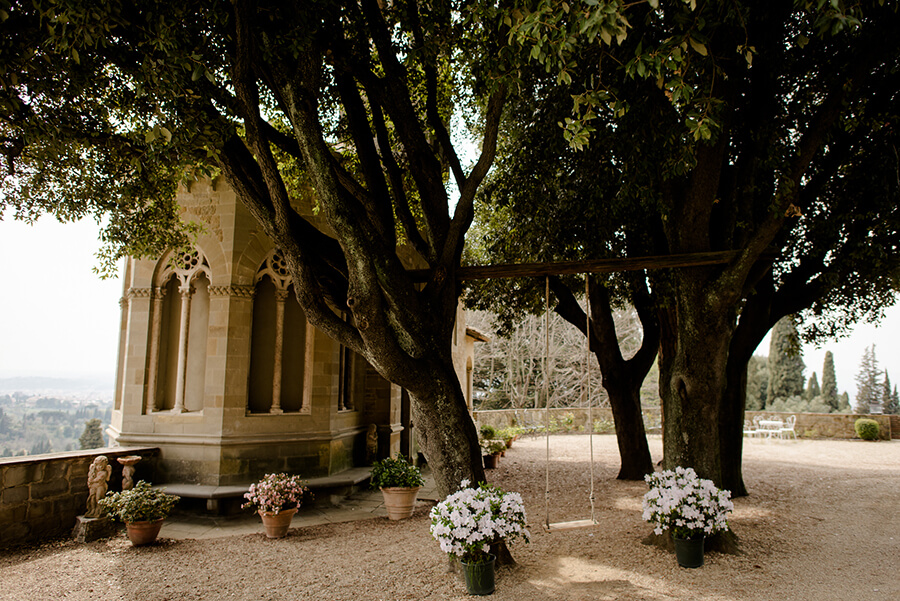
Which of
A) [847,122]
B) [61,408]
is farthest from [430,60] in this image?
[61,408]

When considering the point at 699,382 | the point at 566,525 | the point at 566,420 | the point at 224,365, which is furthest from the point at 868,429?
the point at 224,365

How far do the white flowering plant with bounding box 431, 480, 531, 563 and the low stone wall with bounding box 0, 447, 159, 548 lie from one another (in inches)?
207

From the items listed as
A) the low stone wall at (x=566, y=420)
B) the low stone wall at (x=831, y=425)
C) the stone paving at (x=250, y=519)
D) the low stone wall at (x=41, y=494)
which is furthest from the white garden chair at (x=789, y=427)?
the low stone wall at (x=41, y=494)

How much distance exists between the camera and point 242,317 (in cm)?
858

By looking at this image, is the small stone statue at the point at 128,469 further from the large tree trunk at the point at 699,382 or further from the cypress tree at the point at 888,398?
the cypress tree at the point at 888,398

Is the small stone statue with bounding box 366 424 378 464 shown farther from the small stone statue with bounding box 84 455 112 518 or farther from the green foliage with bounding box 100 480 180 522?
the small stone statue with bounding box 84 455 112 518

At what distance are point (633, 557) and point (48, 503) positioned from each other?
7.12 metres

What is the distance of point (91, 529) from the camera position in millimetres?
6625

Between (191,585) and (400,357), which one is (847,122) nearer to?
(400,357)

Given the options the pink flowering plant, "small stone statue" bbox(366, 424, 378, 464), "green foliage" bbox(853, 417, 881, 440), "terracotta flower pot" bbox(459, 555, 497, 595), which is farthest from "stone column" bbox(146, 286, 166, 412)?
"green foliage" bbox(853, 417, 881, 440)

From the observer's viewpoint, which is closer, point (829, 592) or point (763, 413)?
point (829, 592)

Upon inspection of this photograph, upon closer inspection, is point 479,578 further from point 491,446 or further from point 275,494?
point 491,446

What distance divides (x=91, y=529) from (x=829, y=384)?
Result: 3311cm

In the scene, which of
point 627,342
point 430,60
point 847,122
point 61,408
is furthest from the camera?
point 627,342
